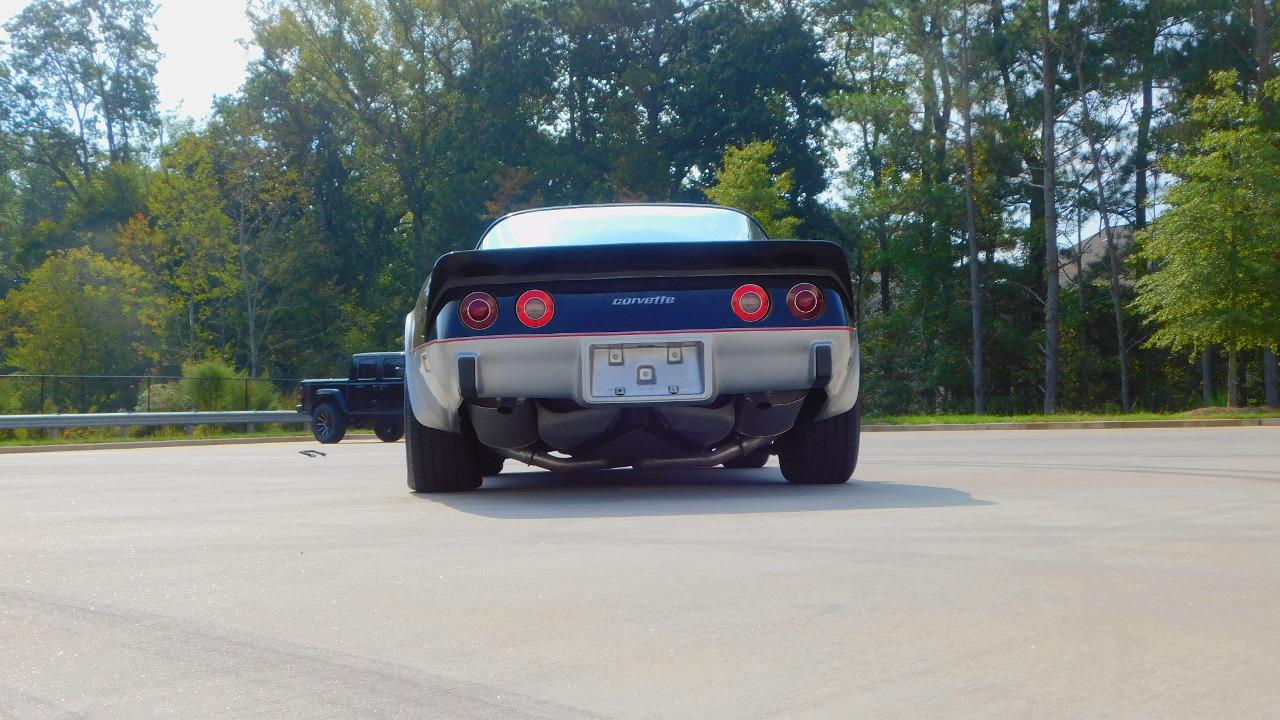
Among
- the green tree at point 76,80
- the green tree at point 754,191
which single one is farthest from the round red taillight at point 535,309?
the green tree at point 76,80

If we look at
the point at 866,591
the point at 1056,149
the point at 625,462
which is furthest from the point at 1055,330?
the point at 866,591

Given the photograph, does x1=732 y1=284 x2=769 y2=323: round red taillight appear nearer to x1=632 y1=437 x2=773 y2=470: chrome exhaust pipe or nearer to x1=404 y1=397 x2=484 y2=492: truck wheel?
x1=632 y1=437 x2=773 y2=470: chrome exhaust pipe

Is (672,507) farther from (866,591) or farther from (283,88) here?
(283,88)

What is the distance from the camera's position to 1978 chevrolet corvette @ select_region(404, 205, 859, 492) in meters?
6.56

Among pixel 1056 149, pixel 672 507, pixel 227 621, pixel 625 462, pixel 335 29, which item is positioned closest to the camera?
pixel 227 621

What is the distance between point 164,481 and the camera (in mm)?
9734

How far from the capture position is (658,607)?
3514mm

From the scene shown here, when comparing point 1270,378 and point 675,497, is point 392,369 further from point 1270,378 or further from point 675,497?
point 1270,378

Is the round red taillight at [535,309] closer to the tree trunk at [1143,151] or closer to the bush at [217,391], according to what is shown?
the bush at [217,391]

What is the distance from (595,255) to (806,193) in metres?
44.5

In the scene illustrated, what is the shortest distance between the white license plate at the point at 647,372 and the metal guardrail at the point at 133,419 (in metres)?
20.2

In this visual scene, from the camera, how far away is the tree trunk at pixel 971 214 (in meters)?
42.9

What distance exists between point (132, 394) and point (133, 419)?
6.86m

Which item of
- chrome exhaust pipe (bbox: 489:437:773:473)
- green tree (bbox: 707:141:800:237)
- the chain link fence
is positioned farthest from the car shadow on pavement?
green tree (bbox: 707:141:800:237)
